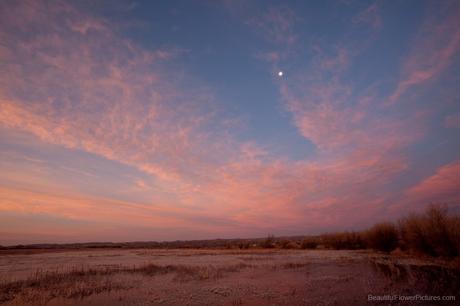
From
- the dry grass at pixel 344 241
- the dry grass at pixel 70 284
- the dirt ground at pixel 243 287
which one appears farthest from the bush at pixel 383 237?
the dry grass at pixel 70 284

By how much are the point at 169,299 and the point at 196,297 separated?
1.00 meters

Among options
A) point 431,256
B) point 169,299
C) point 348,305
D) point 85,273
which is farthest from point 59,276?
point 431,256

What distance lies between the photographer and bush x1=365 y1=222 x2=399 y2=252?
1333 inches

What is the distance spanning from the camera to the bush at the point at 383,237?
33.9m

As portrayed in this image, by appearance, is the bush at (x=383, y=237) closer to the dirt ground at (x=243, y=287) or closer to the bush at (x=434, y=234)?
the bush at (x=434, y=234)

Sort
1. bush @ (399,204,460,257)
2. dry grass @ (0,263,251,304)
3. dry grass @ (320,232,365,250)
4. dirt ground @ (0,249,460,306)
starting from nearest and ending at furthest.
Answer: dirt ground @ (0,249,460,306) → dry grass @ (0,263,251,304) → bush @ (399,204,460,257) → dry grass @ (320,232,365,250)

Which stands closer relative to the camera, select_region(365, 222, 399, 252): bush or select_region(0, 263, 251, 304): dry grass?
select_region(0, 263, 251, 304): dry grass

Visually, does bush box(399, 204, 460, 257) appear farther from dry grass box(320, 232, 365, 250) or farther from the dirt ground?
dry grass box(320, 232, 365, 250)

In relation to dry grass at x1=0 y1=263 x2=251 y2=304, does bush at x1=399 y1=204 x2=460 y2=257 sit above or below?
above

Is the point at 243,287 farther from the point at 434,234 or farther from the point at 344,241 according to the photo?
the point at 344,241

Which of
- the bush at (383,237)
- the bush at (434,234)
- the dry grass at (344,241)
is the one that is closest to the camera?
the bush at (434,234)

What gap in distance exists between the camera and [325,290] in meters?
13.0

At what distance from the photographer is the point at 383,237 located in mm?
34625

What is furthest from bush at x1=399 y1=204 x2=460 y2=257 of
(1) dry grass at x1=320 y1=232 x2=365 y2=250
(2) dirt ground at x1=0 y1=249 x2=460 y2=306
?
(1) dry grass at x1=320 y1=232 x2=365 y2=250
